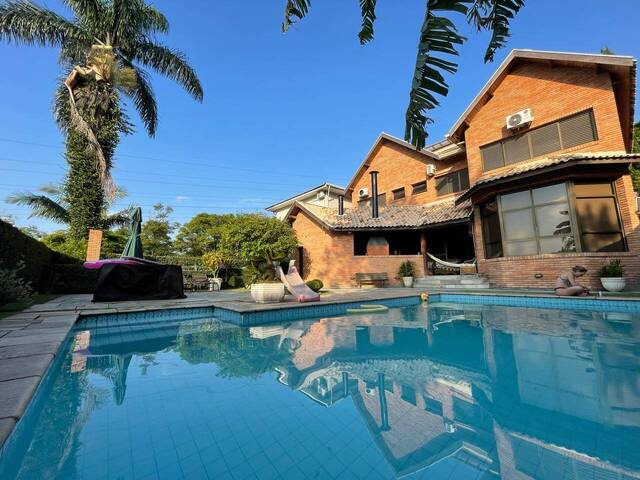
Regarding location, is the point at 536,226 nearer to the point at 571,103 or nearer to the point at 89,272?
the point at 571,103

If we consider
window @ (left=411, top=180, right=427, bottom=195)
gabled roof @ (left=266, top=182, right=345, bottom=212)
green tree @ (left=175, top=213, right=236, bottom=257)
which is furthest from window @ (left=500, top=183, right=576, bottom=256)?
green tree @ (left=175, top=213, right=236, bottom=257)

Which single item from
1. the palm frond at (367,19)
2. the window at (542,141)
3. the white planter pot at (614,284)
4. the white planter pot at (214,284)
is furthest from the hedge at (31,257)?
the window at (542,141)

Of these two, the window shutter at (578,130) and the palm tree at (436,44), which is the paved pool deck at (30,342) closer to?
the palm tree at (436,44)

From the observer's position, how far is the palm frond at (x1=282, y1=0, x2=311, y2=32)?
3.37 metres

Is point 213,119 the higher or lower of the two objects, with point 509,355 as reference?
higher

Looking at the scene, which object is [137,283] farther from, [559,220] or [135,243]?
[559,220]

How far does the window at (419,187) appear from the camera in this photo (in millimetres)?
19688

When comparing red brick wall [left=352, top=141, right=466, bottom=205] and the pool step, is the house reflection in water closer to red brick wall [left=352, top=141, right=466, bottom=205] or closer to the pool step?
the pool step

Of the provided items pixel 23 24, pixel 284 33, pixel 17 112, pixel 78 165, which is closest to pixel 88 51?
pixel 23 24

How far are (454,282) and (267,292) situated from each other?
31.3 ft

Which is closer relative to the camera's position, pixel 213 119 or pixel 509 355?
pixel 509 355

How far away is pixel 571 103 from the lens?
38.9 ft

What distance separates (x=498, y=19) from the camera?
262 centimetres

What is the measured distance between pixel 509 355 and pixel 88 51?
21203 mm
